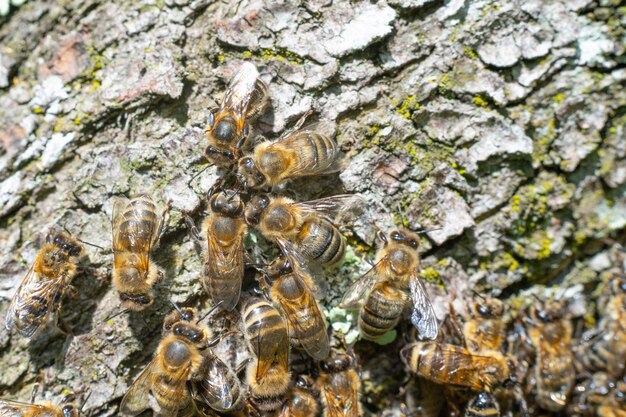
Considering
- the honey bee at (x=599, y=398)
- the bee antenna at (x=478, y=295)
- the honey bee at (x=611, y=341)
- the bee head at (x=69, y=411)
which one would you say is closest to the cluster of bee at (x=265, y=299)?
the bee head at (x=69, y=411)

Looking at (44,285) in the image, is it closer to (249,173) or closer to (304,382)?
(249,173)

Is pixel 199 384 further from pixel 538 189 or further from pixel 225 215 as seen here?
pixel 538 189

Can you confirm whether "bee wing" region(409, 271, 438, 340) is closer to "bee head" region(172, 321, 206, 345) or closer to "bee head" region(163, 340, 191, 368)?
"bee head" region(172, 321, 206, 345)

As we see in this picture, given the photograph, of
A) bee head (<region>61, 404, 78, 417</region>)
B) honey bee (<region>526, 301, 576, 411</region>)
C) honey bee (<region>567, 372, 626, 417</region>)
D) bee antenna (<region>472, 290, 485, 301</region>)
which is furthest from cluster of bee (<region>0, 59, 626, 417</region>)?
honey bee (<region>567, 372, 626, 417</region>)

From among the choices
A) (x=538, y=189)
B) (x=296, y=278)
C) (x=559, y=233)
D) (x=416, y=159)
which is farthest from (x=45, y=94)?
(x=559, y=233)

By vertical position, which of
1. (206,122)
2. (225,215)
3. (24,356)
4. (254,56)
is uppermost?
(254,56)

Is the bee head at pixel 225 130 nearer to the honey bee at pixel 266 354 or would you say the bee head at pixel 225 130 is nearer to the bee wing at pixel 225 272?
the bee wing at pixel 225 272
